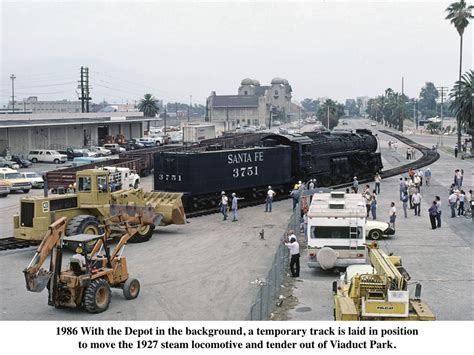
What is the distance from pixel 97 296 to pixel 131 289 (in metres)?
1.36

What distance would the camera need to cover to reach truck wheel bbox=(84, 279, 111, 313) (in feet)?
53.1

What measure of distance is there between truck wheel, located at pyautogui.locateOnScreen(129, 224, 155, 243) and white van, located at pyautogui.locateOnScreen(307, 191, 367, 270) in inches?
307

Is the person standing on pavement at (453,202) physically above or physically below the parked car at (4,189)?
above

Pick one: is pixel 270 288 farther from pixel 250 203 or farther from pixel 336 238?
pixel 250 203

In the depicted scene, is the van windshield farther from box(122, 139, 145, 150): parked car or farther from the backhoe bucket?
box(122, 139, 145, 150): parked car

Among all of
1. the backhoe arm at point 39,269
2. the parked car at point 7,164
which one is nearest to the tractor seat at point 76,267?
the backhoe arm at point 39,269

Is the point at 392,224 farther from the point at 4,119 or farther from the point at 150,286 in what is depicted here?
the point at 4,119

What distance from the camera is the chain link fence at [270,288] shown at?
1455 centimetres

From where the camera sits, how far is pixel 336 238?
2047 cm

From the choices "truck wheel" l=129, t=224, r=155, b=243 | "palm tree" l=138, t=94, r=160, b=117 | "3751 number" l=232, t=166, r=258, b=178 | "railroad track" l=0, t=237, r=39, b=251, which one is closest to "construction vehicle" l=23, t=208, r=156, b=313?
"railroad track" l=0, t=237, r=39, b=251

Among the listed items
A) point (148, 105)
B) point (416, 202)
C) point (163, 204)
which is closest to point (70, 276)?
point (163, 204)

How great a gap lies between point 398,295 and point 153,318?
6.26m

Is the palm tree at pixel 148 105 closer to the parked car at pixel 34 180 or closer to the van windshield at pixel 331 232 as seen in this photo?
the parked car at pixel 34 180
